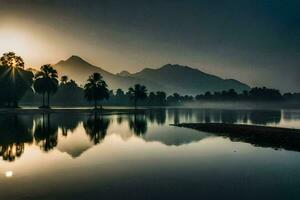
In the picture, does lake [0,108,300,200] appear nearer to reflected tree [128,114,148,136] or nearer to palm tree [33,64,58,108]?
reflected tree [128,114,148,136]

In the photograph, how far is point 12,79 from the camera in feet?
415

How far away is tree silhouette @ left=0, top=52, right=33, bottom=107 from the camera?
→ 401 ft

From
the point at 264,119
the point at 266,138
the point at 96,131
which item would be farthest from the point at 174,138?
the point at 264,119

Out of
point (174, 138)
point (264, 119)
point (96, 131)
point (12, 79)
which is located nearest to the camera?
point (174, 138)

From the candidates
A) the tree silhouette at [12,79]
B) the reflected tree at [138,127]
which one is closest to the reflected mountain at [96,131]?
the reflected tree at [138,127]

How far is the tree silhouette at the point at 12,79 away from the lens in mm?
122188

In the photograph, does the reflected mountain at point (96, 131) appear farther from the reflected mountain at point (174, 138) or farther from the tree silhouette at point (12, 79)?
the tree silhouette at point (12, 79)

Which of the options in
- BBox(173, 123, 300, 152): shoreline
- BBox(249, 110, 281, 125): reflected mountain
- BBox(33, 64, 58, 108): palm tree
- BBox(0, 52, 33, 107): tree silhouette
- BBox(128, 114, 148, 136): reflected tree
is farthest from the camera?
BBox(33, 64, 58, 108): palm tree

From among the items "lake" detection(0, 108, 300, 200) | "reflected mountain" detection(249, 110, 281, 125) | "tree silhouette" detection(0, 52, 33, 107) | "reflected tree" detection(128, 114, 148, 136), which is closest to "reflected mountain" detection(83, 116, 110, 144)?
"reflected tree" detection(128, 114, 148, 136)

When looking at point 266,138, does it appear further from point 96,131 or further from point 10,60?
point 10,60

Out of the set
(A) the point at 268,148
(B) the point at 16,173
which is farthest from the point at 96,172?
(A) the point at 268,148

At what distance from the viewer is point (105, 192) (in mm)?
20828

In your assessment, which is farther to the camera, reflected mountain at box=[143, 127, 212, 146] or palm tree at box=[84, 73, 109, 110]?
palm tree at box=[84, 73, 109, 110]

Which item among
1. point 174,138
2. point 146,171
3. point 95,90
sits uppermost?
point 95,90
